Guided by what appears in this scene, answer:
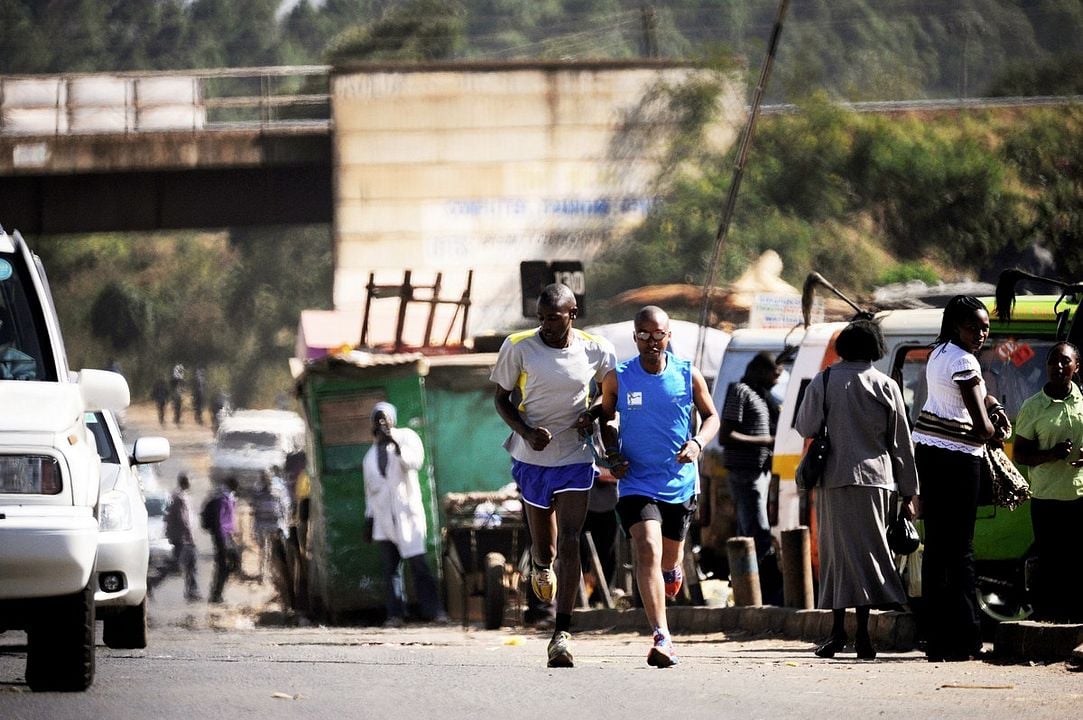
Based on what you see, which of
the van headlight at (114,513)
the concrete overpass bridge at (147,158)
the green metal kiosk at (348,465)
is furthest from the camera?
the concrete overpass bridge at (147,158)

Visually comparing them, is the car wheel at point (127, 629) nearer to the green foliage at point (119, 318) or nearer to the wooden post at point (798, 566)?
the wooden post at point (798, 566)

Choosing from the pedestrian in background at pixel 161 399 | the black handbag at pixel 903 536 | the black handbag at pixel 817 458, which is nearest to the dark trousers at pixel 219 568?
the black handbag at pixel 817 458

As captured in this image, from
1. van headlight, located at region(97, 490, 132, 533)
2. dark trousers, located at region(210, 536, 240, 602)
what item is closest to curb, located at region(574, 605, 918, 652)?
van headlight, located at region(97, 490, 132, 533)

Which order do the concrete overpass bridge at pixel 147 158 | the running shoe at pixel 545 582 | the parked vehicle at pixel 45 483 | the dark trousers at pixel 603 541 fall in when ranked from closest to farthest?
the parked vehicle at pixel 45 483, the running shoe at pixel 545 582, the dark trousers at pixel 603 541, the concrete overpass bridge at pixel 147 158

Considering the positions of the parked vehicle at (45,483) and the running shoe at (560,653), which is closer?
the parked vehicle at (45,483)

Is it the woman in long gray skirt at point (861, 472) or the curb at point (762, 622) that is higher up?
the woman in long gray skirt at point (861, 472)

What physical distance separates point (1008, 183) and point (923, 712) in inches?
1662

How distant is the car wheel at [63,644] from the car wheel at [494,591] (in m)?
7.18

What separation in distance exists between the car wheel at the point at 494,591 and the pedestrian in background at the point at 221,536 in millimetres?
14469

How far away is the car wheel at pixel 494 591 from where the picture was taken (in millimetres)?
15484

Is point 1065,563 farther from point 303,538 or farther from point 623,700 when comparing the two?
point 303,538

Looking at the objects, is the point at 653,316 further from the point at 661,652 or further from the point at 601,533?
the point at 601,533

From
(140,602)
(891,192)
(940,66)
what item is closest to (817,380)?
(140,602)

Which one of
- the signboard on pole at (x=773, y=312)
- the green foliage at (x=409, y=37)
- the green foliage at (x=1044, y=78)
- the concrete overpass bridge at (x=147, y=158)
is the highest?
the green foliage at (x=409, y=37)
